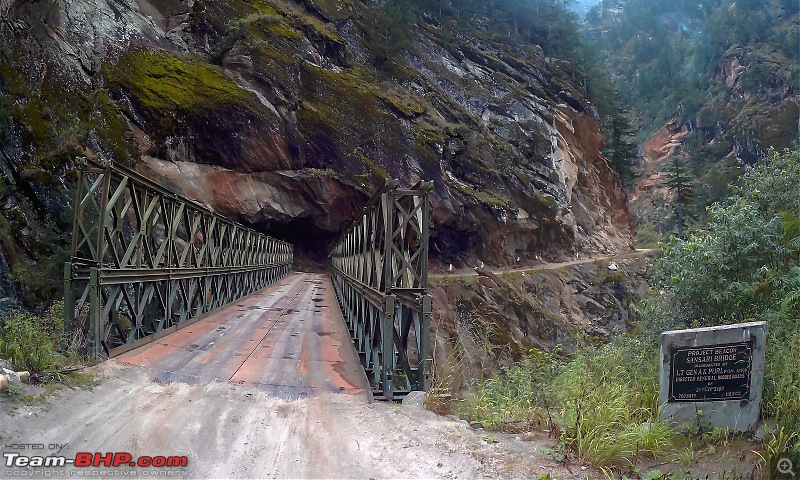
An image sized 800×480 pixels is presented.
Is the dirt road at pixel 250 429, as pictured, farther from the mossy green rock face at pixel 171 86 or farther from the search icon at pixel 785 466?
the mossy green rock face at pixel 171 86

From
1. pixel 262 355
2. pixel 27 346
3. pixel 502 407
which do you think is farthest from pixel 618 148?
pixel 27 346

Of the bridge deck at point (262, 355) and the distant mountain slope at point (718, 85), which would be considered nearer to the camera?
the bridge deck at point (262, 355)

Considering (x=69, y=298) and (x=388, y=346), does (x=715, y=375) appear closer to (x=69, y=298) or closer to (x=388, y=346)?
(x=388, y=346)

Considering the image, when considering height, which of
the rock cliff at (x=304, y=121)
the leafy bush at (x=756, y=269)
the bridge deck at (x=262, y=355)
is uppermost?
the rock cliff at (x=304, y=121)

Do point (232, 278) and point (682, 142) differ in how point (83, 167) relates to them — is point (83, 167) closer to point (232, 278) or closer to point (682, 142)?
point (232, 278)

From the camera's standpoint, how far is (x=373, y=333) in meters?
6.55

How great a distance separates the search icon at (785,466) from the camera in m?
3.21

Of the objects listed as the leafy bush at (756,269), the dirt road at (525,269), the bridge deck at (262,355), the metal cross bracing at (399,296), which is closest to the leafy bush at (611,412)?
the leafy bush at (756,269)

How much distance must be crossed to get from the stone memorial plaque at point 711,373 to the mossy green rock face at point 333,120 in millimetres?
14893

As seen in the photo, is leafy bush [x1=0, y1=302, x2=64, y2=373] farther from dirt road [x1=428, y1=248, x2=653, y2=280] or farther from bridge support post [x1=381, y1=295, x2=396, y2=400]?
dirt road [x1=428, y1=248, x2=653, y2=280]

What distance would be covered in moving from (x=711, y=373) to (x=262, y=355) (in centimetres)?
574

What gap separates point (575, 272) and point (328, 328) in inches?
1129

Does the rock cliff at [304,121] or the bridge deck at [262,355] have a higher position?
the rock cliff at [304,121]

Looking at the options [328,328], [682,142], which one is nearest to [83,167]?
[328,328]
